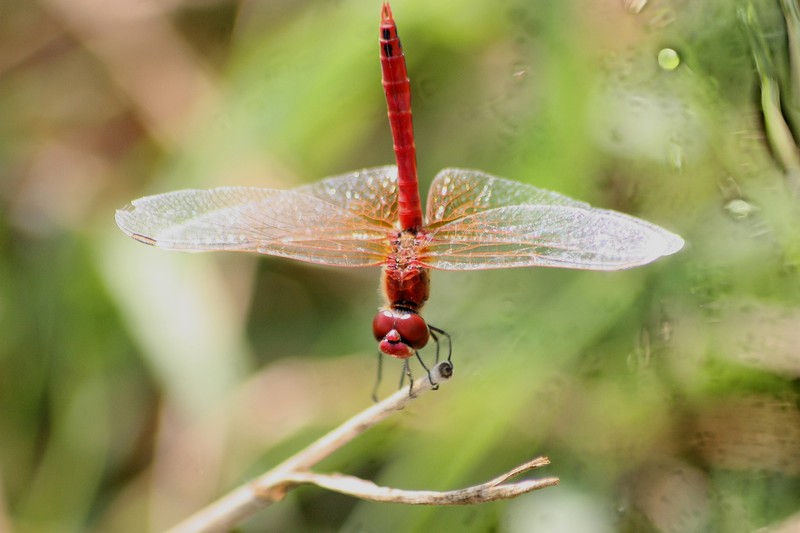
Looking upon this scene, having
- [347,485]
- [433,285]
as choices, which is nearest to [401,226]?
[433,285]

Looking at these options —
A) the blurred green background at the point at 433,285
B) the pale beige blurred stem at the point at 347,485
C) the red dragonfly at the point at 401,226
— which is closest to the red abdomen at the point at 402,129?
the red dragonfly at the point at 401,226

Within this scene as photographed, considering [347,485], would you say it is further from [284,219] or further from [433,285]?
[433,285]

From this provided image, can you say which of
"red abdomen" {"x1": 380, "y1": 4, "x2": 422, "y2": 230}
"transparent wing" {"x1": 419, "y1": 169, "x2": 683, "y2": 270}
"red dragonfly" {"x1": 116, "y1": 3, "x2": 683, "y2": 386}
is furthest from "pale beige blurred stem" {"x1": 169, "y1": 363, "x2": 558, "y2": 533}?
"red abdomen" {"x1": 380, "y1": 4, "x2": 422, "y2": 230}

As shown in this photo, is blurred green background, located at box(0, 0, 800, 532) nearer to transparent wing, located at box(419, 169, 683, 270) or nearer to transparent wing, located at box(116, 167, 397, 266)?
transparent wing, located at box(419, 169, 683, 270)

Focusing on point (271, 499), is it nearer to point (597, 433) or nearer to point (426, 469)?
point (426, 469)

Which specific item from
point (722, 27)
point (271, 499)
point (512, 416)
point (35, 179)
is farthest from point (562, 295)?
point (35, 179)

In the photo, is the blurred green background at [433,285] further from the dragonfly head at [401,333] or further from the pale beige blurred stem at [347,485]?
the pale beige blurred stem at [347,485]
